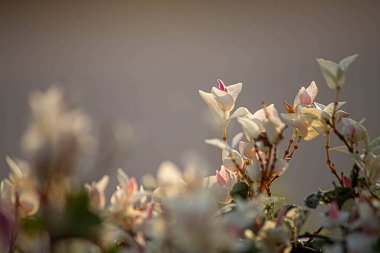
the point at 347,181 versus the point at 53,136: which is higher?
the point at 53,136

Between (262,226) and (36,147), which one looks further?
(262,226)

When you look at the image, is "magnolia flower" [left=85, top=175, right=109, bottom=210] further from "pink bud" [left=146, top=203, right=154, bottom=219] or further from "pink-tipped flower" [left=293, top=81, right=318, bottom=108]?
"pink-tipped flower" [left=293, top=81, right=318, bottom=108]

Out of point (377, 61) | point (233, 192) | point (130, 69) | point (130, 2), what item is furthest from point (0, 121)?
point (233, 192)

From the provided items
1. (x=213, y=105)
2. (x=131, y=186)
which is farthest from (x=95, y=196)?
(x=213, y=105)

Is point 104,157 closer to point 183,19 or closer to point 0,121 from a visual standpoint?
point 0,121

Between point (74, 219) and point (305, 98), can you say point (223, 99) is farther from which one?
point (74, 219)

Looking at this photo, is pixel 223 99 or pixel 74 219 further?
pixel 223 99

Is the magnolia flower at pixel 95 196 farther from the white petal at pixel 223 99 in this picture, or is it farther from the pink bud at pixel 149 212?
the white petal at pixel 223 99
